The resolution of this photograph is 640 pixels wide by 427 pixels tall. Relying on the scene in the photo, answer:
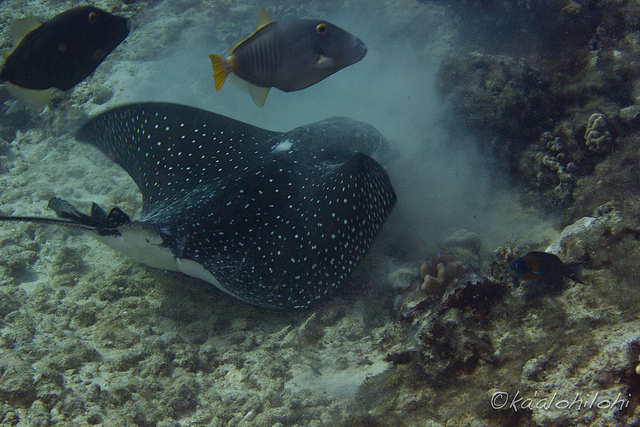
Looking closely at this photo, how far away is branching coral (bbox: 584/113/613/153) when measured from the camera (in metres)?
4.73

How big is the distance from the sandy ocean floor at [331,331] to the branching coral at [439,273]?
0.44 feet

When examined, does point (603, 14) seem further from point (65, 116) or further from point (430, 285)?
point (65, 116)

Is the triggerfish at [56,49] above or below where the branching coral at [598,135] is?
above

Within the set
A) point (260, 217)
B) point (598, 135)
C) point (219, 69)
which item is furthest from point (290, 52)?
point (598, 135)

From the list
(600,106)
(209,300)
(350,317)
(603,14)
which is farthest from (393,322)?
(603,14)

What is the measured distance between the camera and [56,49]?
11.7ft

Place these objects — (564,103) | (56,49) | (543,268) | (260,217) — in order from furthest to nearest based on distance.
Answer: (564,103)
(56,49)
(260,217)
(543,268)

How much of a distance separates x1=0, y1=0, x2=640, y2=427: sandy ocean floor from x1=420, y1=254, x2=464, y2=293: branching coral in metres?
0.13

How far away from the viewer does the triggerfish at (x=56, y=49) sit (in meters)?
3.47

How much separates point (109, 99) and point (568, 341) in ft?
29.1

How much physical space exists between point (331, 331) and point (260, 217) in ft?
4.54

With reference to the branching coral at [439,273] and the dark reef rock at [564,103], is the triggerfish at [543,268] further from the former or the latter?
the dark reef rock at [564,103]

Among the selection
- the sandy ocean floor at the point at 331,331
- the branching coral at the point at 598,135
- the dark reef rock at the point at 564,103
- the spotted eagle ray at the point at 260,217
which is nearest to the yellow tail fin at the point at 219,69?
the spotted eagle ray at the point at 260,217

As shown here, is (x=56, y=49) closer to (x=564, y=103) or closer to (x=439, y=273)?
(x=439, y=273)
